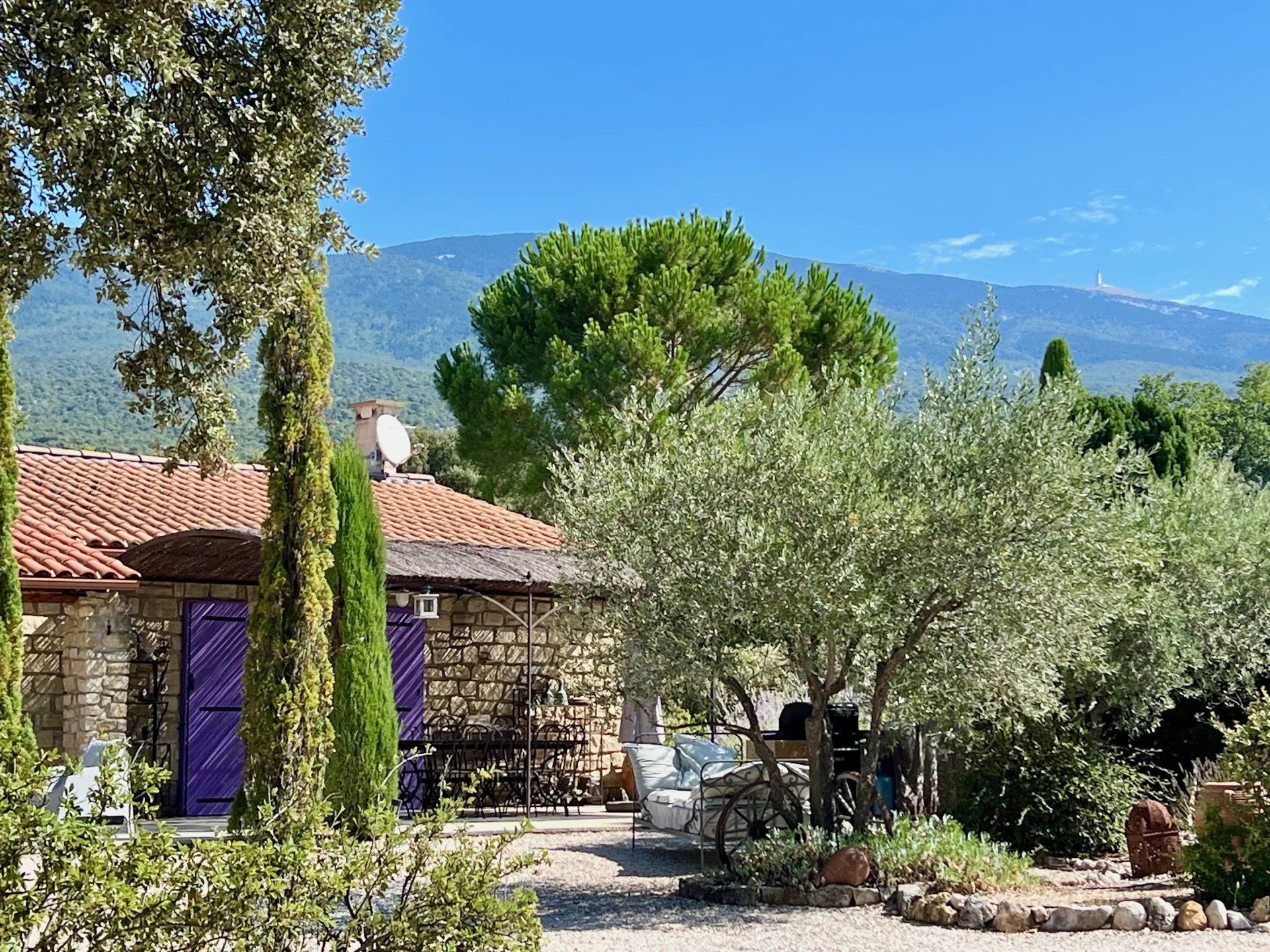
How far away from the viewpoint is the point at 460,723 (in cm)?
1396

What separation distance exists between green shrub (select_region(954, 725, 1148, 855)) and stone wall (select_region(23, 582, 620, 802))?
3.50 meters

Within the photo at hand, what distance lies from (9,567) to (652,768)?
5.26 meters

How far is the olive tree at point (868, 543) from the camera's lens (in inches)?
321

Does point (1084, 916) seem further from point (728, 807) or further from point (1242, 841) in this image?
point (728, 807)

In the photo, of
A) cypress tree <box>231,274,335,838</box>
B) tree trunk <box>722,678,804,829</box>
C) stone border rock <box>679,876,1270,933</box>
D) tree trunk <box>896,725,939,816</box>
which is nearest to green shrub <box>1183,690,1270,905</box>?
stone border rock <box>679,876,1270,933</box>

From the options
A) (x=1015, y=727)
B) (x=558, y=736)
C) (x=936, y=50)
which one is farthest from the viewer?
(x=936, y=50)

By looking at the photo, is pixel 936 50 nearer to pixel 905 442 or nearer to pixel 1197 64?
pixel 1197 64

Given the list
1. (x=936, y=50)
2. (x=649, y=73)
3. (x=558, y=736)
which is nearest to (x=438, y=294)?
(x=649, y=73)

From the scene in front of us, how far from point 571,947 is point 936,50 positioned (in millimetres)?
89393

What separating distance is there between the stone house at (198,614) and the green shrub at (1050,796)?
150 inches

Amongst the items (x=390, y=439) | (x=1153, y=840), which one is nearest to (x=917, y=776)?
(x=1153, y=840)

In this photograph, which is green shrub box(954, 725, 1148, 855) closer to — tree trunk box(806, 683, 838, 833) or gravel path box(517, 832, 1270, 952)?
tree trunk box(806, 683, 838, 833)

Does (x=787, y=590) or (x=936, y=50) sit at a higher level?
(x=936, y=50)

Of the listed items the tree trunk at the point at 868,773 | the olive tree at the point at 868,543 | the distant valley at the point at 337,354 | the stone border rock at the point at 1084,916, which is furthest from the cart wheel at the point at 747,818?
the distant valley at the point at 337,354
